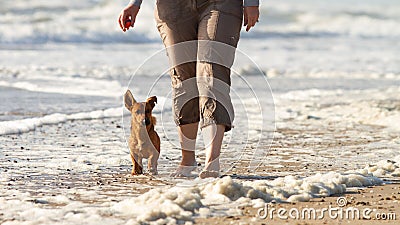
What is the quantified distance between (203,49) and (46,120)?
3673mm

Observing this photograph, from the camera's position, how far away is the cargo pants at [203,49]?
465 centimetres

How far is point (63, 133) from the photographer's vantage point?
23.6 feet

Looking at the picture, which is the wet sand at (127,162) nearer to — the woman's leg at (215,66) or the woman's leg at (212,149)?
the woman's leg at (212,149)

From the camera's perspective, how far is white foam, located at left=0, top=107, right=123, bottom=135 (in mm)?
7171

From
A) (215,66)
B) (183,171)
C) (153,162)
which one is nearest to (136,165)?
(153,162)

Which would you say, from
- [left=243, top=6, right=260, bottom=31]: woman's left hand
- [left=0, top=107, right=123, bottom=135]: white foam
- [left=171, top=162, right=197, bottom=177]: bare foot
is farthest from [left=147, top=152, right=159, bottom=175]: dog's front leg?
[left=0, top=107, right=123, bottom=135]: white foam

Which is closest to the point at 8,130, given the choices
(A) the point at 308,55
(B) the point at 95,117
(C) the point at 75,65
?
(B) the point at 95,117

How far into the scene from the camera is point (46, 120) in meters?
7.92

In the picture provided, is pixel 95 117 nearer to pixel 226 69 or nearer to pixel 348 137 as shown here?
pixel 348 137

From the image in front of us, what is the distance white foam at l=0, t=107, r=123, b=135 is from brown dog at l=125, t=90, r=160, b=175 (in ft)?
8.11

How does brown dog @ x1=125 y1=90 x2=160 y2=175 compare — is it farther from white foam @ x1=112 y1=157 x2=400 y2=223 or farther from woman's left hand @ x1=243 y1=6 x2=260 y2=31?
woman's left hand @ x1=243 y1=6 x2=260 y2=31

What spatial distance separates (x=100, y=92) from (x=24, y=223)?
8153 mm

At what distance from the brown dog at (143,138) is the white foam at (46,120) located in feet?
8.11

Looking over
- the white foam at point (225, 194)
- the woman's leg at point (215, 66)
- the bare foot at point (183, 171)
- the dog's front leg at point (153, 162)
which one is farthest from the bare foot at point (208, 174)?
the dog's front leg at point (153, 162)
